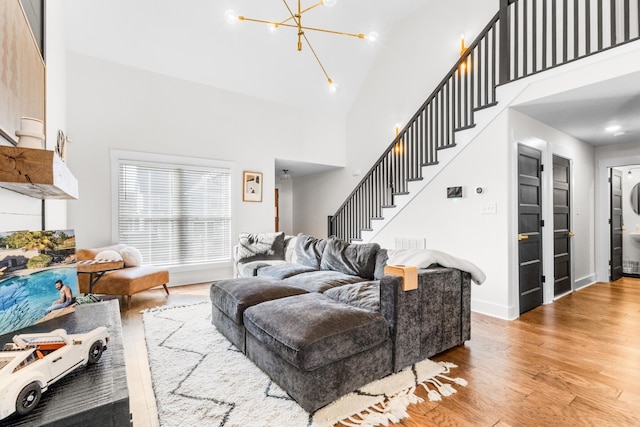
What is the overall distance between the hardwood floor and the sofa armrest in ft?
0.66

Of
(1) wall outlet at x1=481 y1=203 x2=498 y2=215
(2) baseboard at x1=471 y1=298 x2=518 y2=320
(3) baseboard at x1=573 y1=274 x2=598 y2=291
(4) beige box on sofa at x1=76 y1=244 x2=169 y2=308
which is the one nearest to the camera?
(2) baseboard at x1=471 y1=298 x2=518 y2=320

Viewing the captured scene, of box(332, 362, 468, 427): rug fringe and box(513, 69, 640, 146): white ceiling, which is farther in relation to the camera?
box(513, 69, 640, 146): white ceiling

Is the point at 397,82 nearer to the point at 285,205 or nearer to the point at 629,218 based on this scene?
the point at 285,205

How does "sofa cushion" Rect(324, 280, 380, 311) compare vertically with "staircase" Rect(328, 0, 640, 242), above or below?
below

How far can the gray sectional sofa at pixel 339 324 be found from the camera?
175cm

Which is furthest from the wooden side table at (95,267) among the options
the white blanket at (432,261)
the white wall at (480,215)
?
the white wall at (480,215)

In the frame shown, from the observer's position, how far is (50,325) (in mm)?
1227

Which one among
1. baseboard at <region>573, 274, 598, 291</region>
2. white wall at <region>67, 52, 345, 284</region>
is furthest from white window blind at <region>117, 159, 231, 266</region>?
baseboard at <region>573, 274, 598, 291</region>

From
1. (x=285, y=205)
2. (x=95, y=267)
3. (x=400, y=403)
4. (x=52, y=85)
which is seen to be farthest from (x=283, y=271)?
(x=285, y=205)

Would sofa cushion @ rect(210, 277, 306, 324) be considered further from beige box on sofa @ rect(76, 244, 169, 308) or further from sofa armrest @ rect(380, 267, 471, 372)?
beige box on sofa @ rect(76, 244, 169, 308)

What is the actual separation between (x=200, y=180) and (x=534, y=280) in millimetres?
5149

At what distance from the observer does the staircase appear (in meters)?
3.12

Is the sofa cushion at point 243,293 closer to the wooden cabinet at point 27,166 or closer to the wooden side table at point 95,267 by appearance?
the wooden cabinet at point 27,166

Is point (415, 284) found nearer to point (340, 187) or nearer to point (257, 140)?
point (257, 140)
